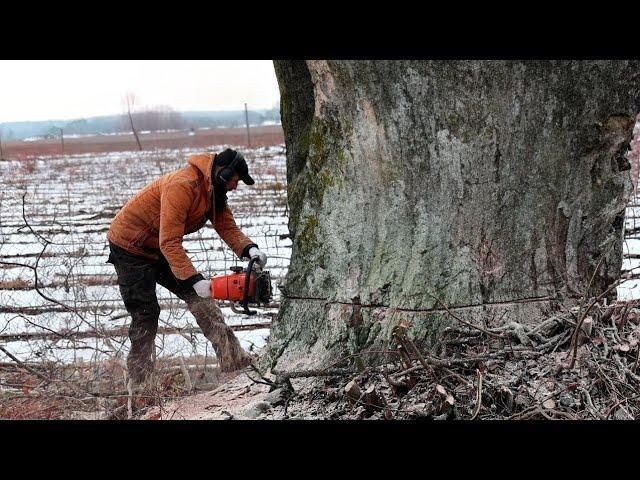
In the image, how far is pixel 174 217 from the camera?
4875 mm

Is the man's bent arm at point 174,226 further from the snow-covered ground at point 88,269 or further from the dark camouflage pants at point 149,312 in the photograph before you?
the snow-covered ground at point 88,269

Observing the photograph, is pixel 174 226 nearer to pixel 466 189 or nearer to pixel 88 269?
pixel 466 189

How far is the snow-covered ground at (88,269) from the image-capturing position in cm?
582

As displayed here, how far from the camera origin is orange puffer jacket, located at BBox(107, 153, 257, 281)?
16.0 feet

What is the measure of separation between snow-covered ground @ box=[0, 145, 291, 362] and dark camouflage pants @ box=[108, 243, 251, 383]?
15cm

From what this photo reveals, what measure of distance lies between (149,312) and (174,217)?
89 cm

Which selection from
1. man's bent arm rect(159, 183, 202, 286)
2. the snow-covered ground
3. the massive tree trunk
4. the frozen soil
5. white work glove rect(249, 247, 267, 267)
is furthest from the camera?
the snow-covered ground

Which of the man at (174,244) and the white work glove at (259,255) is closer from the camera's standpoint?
the man at (174,244)

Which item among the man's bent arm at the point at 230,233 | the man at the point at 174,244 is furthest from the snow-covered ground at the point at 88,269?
the man's bent arm at the point at 230,233

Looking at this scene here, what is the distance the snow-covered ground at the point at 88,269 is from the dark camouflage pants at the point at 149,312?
0.48ft

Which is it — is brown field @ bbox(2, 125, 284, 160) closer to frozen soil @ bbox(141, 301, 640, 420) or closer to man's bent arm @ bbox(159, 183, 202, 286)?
man's bent arm @ bbox(159, 183, 202, 286)

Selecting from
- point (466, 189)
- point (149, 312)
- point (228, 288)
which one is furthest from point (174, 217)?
point (466, 189)

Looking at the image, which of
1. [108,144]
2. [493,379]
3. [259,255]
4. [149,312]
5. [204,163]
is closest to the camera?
[493,379]

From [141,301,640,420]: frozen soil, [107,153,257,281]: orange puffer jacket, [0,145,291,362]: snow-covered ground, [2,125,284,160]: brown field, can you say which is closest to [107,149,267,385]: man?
[107,153,257,281]: orange puffer jacket
